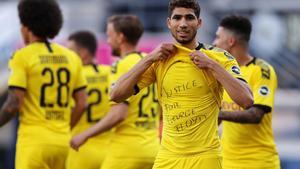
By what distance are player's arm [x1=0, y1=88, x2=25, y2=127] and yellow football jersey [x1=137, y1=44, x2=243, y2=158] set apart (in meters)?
1.94

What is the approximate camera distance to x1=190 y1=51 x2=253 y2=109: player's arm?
299 inches

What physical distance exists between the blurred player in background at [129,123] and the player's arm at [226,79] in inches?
94.1

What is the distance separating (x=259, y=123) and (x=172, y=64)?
1.88 m

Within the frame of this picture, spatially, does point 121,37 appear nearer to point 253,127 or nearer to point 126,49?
point 126,49

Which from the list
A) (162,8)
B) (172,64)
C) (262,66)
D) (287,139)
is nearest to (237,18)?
(262,66)

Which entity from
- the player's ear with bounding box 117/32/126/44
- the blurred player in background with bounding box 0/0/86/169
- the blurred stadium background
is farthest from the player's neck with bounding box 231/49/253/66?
the blurred stadium background

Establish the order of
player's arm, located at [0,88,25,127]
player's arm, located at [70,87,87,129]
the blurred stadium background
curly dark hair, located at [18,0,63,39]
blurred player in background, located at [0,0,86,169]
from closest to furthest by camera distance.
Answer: player's arm, located at [0,88,25,127]
blurred player in background, located at [0,0,86,169]
curly dark hair, located at [18,0,63,39]
player's arm, located at [70,87,87,129]
the blurred stadium background

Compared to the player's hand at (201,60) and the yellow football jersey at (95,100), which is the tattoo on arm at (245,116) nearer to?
the player's hand at (201,60)

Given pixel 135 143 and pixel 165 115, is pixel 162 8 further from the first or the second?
pixel 165 115

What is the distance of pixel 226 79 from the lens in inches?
298

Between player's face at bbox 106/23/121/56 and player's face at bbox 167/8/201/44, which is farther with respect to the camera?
player's face at bbox 106/23/121/56

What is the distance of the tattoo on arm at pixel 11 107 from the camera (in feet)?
30.3

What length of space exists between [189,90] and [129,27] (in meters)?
2.78

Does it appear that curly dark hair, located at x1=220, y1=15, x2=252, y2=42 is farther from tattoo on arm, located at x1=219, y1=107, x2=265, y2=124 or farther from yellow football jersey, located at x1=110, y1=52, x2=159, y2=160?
yellow football jersey, located at x1=110, y1=52, x2=159, y2=160
